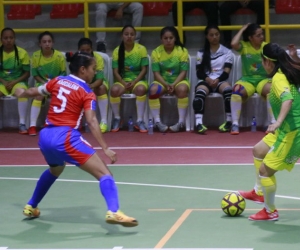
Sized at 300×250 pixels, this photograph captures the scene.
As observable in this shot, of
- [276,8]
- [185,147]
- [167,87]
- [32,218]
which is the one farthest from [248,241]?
[276,8]

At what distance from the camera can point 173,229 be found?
24.0ft

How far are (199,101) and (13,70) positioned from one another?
3.27 meters

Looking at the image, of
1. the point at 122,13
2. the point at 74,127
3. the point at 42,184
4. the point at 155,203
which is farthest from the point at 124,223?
the point at 122,13

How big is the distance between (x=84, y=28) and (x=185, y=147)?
3.52 metres

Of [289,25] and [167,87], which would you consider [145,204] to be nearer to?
[167,87]

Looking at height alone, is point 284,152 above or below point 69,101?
below

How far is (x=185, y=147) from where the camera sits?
1218 cm

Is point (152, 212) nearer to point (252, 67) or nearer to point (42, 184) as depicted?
point (42, 184)

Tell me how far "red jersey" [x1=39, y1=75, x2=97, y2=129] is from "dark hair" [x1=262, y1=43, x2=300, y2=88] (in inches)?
64.7

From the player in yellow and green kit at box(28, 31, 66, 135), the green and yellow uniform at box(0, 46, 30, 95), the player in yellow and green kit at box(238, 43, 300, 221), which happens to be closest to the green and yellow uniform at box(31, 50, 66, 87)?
the player in yellow and green kit at box(28, 31, 66, 135)

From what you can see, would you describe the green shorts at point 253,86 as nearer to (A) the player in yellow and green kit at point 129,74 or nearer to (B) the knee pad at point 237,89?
(B) the knee pad at point 237,89

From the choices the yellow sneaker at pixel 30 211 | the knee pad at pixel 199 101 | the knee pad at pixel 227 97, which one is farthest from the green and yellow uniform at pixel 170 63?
the yellow sneaker at pixel 30 211

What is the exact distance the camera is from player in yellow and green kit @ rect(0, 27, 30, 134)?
1391 cm

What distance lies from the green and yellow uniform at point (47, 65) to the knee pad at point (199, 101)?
2372mm
